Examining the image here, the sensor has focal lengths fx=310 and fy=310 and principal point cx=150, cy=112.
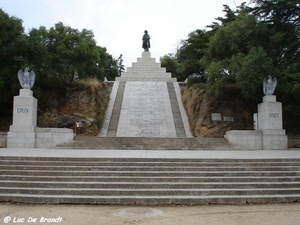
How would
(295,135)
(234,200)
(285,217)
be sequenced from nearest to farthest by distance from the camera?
1. (285,217)
2. (234,200)
3. (295,135)

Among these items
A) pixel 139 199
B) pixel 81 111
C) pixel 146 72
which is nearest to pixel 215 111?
pixel 81 111

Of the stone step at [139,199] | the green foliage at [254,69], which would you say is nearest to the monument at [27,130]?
the stone step at [139,199]

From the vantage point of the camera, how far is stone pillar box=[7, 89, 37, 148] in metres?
15.3

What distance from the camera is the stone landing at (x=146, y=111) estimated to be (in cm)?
2062

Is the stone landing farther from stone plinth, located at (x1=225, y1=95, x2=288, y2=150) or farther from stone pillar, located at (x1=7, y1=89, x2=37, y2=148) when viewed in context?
stone pillar, located at (x1=7, y1=89, x2=37, y2=148)

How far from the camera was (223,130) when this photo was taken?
19906 millimetres

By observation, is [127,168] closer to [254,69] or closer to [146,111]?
[254,69]

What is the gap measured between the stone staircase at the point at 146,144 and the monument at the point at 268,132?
90 centimetres

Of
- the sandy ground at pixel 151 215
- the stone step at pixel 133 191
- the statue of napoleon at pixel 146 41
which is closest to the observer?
the sandy ground at pixel 151 215

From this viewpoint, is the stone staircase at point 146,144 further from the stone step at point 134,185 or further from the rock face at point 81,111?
the stone step at point 134,185

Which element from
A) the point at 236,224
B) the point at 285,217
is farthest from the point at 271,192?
the point at 236,224

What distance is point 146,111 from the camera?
23.9 m

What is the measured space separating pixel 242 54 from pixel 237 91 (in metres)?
4.10

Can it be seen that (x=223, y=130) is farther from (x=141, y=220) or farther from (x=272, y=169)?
(x=141, y=220)
